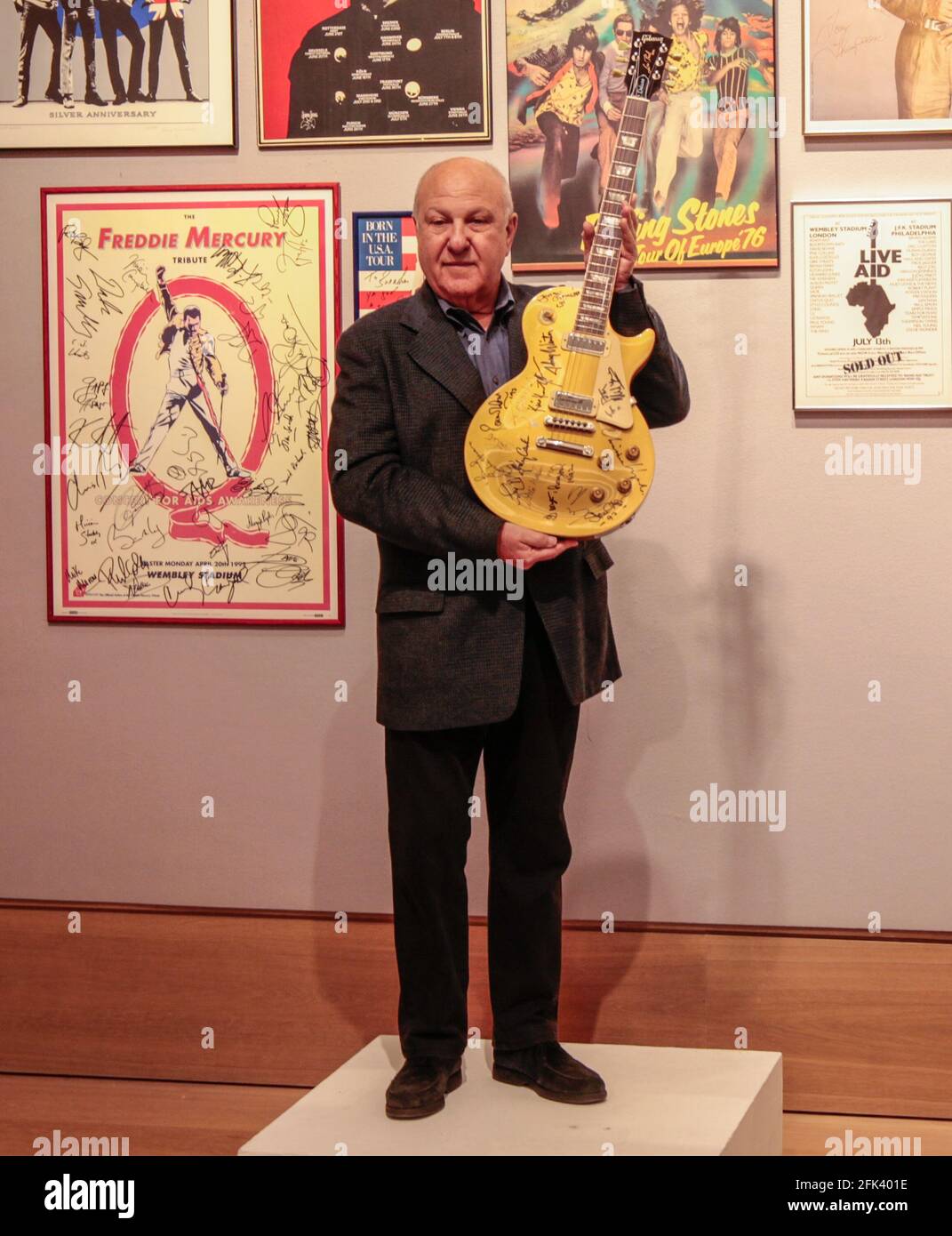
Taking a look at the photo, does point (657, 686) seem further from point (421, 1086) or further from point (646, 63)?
point (646, 63)

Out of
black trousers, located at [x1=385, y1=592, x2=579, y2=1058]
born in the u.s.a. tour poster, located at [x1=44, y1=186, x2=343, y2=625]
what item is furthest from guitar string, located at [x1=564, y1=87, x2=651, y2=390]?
born in the u.s.a. tour poster, located at [x1=44, y1=186, x2=343, y2=625]

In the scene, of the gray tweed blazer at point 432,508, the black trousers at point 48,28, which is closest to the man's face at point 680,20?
the gray tweed blazer at point 432,508

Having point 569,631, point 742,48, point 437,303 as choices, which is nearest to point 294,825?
point 569,631

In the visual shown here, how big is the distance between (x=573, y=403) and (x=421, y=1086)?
120cm

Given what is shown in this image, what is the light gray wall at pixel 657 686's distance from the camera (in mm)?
3031

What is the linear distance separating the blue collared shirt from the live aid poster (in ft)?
2.08

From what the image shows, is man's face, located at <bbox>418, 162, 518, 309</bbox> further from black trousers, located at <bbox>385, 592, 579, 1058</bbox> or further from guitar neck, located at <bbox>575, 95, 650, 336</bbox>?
black trousers, located at <bbox>385, 592, 579, 1058</bbox>

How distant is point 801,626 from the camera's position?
121 inches

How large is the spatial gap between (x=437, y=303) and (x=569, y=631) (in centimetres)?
61

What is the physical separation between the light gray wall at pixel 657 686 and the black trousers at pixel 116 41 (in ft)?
0.57

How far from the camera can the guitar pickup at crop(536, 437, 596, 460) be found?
2318 mm

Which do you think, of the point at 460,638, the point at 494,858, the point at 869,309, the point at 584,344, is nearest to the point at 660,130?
the point at 869,309

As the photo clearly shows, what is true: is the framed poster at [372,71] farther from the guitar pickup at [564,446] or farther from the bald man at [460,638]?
the guitar pickup at [564,446]

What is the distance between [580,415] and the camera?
232 centimetres
